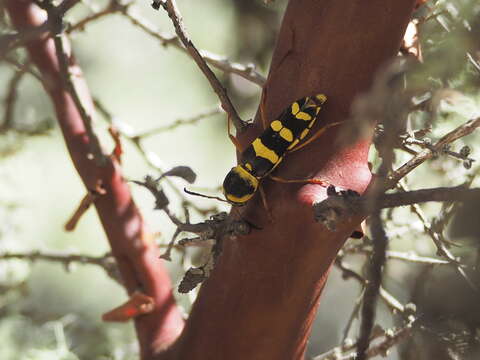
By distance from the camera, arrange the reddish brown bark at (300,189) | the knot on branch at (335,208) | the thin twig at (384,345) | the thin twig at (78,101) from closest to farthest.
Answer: the knot on branch at (335,208) → the reddish brown bark at (300,189) → the thin twig at (384,345) → the thin twig at (78,101)

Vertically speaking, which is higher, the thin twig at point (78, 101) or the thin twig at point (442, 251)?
the thin twig at point (78, 101)

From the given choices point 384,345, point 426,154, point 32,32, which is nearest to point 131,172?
point 32,32

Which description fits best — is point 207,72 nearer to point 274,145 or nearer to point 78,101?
point 274,145

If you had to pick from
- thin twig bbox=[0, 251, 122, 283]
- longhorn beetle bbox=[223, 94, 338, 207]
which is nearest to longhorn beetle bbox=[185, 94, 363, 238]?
longhorn beetle bbox=[223, 94, 338, 207]

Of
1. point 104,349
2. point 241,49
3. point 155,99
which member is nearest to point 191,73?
point 155,99

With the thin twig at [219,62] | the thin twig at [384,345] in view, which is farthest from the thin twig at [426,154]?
the thin twig at [219,62]

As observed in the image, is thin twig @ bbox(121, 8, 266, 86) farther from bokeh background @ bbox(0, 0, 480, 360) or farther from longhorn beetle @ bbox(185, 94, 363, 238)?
longhorn beetle @ bbox(185, 94, 363, 238)

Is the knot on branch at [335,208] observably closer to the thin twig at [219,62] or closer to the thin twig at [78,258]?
the thin twig at [219,62]
